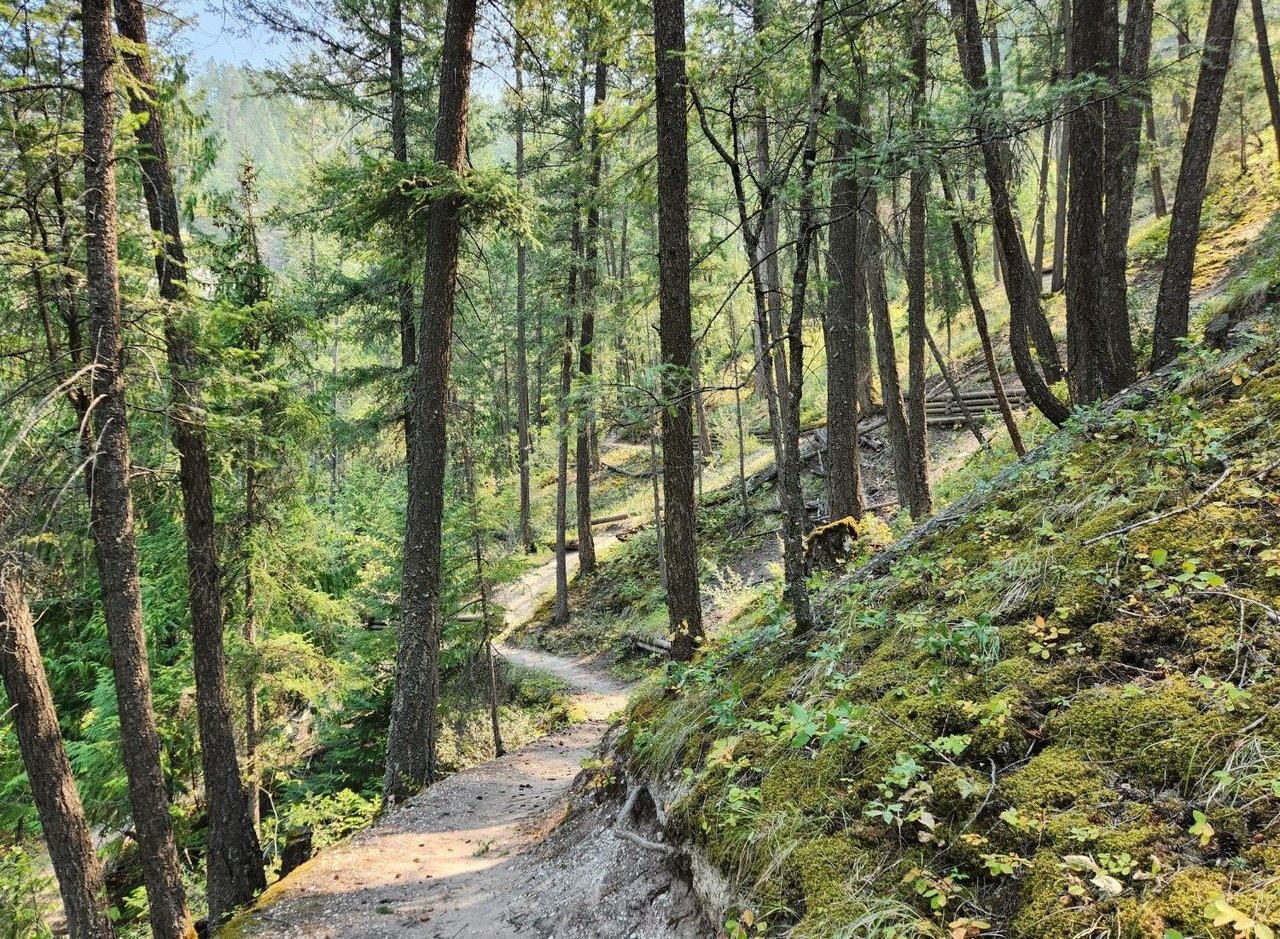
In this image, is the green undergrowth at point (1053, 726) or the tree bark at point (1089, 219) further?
the tree bark at point (1089, 219)

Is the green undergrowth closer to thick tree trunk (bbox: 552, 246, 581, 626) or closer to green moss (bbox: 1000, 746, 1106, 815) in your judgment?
green moss (bbox: 1000, 746, 1106, 815)

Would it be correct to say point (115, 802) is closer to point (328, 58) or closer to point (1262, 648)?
point (328, 58)

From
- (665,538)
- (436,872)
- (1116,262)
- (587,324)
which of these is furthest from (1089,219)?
(587,324)

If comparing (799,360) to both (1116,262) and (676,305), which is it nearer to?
(676,305)

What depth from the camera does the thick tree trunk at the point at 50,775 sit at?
5.93 metres

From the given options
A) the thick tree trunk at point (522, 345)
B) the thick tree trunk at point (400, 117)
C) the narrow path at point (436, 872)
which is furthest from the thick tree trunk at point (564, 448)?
the narrow path at point (436, 872)

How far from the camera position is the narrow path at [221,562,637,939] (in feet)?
16.4

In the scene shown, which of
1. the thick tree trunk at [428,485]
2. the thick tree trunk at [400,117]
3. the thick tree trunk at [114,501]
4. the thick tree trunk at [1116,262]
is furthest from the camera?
the thick tree trunk at [400,117]

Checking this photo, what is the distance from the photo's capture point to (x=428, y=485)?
8023 mm

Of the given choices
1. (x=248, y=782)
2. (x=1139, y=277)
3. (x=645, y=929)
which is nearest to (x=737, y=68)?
(x=645, y=929)

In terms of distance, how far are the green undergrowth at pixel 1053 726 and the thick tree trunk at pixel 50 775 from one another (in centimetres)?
595

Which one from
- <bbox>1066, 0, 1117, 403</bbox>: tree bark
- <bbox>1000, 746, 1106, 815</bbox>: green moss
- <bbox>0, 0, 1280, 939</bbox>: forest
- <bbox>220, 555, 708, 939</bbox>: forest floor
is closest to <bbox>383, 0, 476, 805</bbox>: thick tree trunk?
<bbox>0, 0, 1280, 939</bbox>: forest

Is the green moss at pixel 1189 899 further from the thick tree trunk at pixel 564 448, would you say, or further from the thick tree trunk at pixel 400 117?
the thick tree trunk at pixel 564 448

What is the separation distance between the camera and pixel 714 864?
3.17 metres
